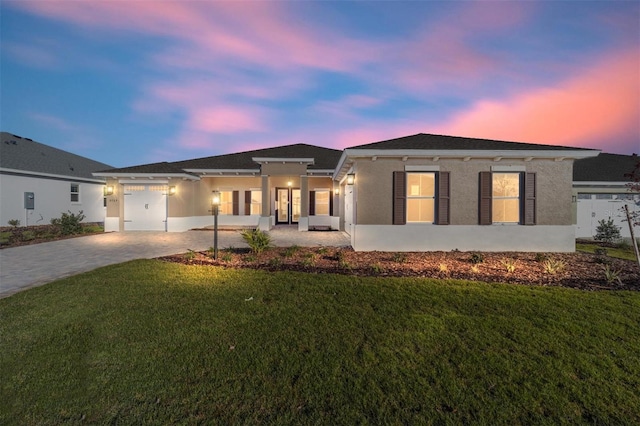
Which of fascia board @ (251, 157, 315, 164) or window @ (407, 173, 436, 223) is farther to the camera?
fascia board @ (251, 157, 315, 164)

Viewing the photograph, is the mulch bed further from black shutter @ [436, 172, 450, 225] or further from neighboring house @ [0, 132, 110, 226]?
neighboring house @ [0, 132, 110, 226]

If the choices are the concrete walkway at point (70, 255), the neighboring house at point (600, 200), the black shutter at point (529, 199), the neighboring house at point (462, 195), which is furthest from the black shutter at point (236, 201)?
the neighboring house at point (600, 200)

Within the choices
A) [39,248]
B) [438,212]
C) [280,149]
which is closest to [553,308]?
[438,212]

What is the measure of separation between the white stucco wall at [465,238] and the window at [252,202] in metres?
10.1

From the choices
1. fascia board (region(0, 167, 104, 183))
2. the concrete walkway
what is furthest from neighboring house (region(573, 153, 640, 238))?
fascia board (region(0, 167, 104, 183))

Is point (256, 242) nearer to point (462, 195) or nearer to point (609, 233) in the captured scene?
point (462, 195)

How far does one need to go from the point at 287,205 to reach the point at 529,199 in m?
12.8

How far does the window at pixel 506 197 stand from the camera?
9.38 meters

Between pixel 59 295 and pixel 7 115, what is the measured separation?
56581 mm

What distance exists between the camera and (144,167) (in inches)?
629

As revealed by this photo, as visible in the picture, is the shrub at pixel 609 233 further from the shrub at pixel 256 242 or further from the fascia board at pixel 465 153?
the shrub at pixel 256 242

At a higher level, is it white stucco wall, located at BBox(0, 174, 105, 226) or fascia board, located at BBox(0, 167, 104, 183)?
fascia board, located at BBox(0, 167, 104, 183)

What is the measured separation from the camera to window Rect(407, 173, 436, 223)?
938 centimetres

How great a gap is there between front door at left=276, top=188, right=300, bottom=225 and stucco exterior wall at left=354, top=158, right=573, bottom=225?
9023 mm
